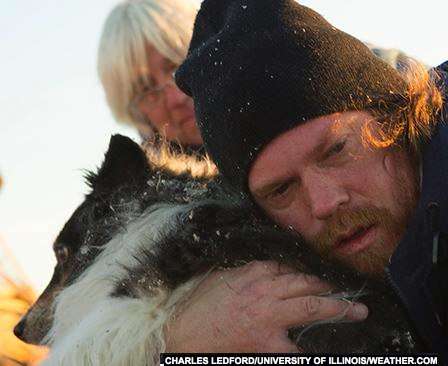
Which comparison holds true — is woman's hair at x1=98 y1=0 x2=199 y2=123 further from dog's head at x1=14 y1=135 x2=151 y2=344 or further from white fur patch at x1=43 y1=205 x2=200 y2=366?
white fur patch at x1=43 y1=205 x2=200 y2=366

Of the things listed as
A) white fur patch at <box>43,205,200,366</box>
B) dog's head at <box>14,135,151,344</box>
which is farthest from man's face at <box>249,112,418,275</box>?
dog's head at <box>14,135,151,344</box>

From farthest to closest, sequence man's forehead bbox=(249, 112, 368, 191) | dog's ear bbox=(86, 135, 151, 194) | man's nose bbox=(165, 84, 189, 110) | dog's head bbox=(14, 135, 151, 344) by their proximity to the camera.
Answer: man's nose bbox=(165, 84, 189, 110) → dog's ear bbox=(86, 135, 151, 194) → dog's head bbox=(14, 135, 151, 344) → man's forehead bbox=(249, 112, 368, 191)

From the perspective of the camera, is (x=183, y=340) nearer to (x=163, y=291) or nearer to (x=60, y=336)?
(x=163, y=291)

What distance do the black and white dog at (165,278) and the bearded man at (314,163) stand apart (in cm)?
6

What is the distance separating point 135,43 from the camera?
5.79 metres

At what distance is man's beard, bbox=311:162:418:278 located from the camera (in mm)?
2979

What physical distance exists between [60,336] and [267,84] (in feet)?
4.09

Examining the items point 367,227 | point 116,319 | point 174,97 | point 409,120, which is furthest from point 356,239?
point 174,97

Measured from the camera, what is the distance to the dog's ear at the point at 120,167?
3984mm

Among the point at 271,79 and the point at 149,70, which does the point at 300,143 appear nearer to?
the point at 271,79

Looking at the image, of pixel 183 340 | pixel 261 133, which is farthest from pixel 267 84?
pixel 183 340

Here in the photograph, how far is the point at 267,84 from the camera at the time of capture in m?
3.24

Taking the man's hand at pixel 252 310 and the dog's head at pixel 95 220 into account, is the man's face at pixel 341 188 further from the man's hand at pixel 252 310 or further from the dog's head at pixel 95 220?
the dog's head at pixel 95 220

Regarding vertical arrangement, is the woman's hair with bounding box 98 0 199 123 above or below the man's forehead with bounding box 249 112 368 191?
below
